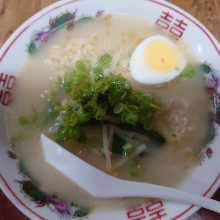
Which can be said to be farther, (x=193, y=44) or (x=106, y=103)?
(x=193, y=44)

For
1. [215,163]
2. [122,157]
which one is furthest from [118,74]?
[215,163]

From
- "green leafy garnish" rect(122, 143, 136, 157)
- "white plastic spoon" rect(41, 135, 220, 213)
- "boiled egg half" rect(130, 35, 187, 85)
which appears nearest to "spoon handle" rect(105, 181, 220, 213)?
"white plastic spoon" rect(41, 135, 220, 213)

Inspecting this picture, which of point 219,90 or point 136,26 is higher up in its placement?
point 136,26

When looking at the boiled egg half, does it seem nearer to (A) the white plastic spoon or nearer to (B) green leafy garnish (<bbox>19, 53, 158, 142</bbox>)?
(B) green leafy garnish (<bbox>19, 53, 158, 142</bbox>)

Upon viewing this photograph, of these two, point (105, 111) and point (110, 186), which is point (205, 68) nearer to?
point (105, 111)

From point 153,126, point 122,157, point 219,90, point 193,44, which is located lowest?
point 122,157

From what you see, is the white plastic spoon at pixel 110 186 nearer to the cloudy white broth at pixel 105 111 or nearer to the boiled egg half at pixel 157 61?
the cloudy white broth at pixel 105 111

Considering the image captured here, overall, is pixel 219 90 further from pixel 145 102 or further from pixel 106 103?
pixel 106 103
